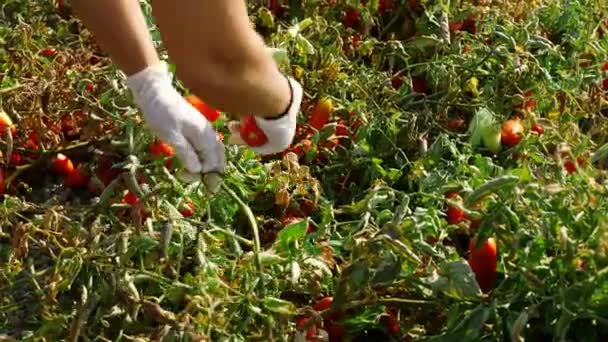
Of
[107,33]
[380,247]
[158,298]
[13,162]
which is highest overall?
[107,33]

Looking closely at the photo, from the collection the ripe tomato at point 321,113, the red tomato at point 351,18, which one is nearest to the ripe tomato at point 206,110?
the ripe tomato at point 321,113

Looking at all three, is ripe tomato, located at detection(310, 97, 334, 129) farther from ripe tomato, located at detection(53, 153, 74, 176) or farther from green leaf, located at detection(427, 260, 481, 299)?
green leaf, located at detection(427, 260, 481, 299)

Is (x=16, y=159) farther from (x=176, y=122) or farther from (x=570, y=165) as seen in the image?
(x=570, y=165)

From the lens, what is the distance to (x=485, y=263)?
65.9 inches

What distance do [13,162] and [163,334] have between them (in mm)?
838

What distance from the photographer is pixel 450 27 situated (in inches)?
104

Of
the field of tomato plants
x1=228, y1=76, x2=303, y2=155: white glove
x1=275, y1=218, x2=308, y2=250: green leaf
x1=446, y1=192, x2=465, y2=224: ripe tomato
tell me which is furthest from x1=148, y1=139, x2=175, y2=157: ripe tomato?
x1=446, y1=192, x2=465, y2=224: ripe tomato

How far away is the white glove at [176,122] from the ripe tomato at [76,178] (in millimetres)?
557

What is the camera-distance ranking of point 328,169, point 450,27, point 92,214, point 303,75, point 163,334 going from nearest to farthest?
point 163,334 → point 92,214 → point 328,169 → point 303,75 → point 450,27

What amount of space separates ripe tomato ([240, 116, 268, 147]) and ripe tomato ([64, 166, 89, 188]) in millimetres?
564

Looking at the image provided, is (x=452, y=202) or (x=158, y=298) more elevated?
(x=452, y=202)

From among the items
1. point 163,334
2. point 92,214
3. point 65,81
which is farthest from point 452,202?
point 65,81

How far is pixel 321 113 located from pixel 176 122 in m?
0.59

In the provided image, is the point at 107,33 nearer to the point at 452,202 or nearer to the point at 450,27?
the point at 452,202
